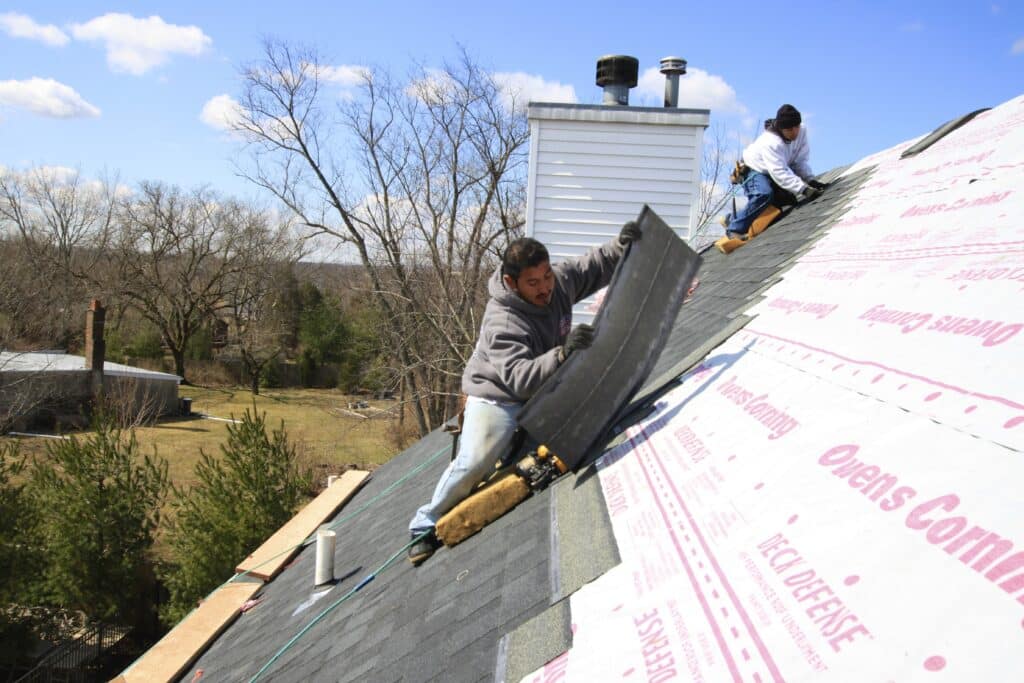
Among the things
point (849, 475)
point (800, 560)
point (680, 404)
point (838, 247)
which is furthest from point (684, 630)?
point (838, 247)

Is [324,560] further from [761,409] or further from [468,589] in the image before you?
[761,409]

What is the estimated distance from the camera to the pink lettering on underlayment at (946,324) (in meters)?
2.20

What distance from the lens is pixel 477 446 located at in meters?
3.60

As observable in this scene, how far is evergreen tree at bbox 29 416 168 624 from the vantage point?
13.7 m

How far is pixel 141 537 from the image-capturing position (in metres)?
14.8

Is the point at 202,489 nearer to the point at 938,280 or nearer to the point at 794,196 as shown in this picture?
the point at 794,196

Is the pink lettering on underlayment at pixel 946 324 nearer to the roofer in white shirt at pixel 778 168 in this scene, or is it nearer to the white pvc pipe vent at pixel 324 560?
the white pvc pipe vent at pixel 324 560

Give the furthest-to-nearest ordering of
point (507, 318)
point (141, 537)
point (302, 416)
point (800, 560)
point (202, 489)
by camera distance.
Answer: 1. point (302, 416)
2. point (141, 537)
3. point (202, 489)
4. point (507, 318)
5. point (800, 560)

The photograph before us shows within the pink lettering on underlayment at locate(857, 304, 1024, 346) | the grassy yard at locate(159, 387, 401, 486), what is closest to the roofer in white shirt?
the pink lettering on underlayment at locate(857, 304, 1024, 346)

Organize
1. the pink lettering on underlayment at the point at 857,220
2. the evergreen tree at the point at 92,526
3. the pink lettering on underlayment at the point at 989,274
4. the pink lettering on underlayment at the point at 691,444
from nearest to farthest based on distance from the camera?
1. the pink lettering on underlayment at the point at 989,274
2. the pink lettering on underlayment at the point at 691,444
3. the pink lettering on underlayment at the point at 857,220
4. the evergreen tree at the point at 92,526

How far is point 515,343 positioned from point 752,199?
5053 mm

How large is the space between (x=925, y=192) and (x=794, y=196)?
2.59 m

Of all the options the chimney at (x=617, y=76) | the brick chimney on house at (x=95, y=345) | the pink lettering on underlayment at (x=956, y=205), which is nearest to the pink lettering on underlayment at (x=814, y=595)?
the pink lettering on underlayment at (x=956, y=205)

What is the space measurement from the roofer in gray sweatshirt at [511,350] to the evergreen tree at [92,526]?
12748 millimetres
